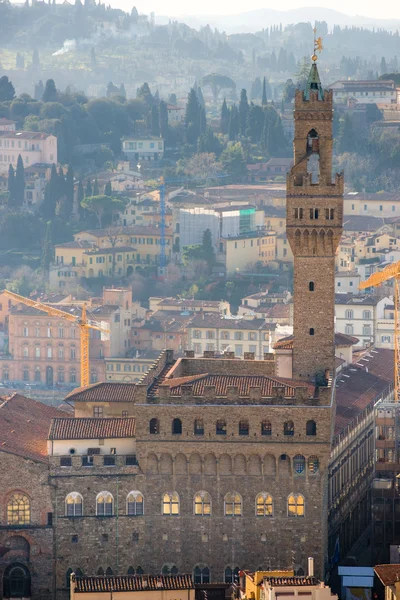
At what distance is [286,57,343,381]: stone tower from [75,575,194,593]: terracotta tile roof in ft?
43.5

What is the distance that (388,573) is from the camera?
73625mm

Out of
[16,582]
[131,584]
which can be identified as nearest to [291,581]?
[131,584]

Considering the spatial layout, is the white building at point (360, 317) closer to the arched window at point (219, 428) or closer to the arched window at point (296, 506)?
the arched window at point (296, 506)

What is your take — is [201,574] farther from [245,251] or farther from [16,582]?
[245,251]

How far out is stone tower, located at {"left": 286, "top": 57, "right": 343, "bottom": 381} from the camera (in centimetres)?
8450

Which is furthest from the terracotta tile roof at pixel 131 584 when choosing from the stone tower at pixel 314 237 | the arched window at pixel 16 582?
the stone tower at pixel 314 237

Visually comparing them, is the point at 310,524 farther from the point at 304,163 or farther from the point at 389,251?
the point at 389,251

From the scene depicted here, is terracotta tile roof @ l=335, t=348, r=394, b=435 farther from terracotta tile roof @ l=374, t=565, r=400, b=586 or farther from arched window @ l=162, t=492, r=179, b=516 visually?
terracotta tile roof @ l=374, t=565, r=400, b=586

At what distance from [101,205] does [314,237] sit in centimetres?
10782

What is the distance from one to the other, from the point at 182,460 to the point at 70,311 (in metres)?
71.4

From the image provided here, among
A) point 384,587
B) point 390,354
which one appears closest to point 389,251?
point 390,354

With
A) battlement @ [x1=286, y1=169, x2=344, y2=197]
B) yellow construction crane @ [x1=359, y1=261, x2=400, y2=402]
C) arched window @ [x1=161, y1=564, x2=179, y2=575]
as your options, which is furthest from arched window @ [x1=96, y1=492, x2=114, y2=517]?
yellow construction crane @ [x1=359, y1=261, x2=400, y2=402]

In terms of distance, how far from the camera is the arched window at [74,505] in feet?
269

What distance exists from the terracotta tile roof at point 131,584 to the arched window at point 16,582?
8.81m
